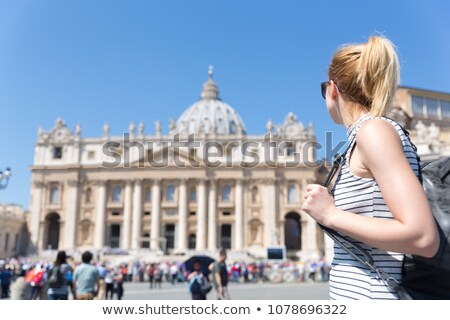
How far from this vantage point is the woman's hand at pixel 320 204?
5.18ft

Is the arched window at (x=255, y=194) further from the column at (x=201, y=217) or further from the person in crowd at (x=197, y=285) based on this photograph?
the person in crowd at (x=197, y=285)

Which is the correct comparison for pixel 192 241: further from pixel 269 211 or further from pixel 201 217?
pixel 269 211

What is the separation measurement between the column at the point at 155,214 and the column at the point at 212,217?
214 inches

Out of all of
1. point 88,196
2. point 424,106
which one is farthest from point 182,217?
point 424,106

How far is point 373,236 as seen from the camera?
143 cm

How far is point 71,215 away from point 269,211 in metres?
21.4

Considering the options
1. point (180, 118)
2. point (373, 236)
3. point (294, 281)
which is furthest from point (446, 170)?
point (180, 118)

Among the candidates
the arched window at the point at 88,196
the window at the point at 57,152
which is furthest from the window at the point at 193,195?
the window at the point at 57,152

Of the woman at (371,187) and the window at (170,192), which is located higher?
the window at (170,192)

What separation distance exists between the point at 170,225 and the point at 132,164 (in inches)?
309

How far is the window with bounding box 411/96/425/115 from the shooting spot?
137ft

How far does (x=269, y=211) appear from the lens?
5181 centimetres

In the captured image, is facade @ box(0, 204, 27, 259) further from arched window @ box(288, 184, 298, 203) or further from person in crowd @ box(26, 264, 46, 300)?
person in crowd @ box(26, 264, 46, 300)

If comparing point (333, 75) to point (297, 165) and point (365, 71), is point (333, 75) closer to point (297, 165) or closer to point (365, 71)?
point (365, 71)
